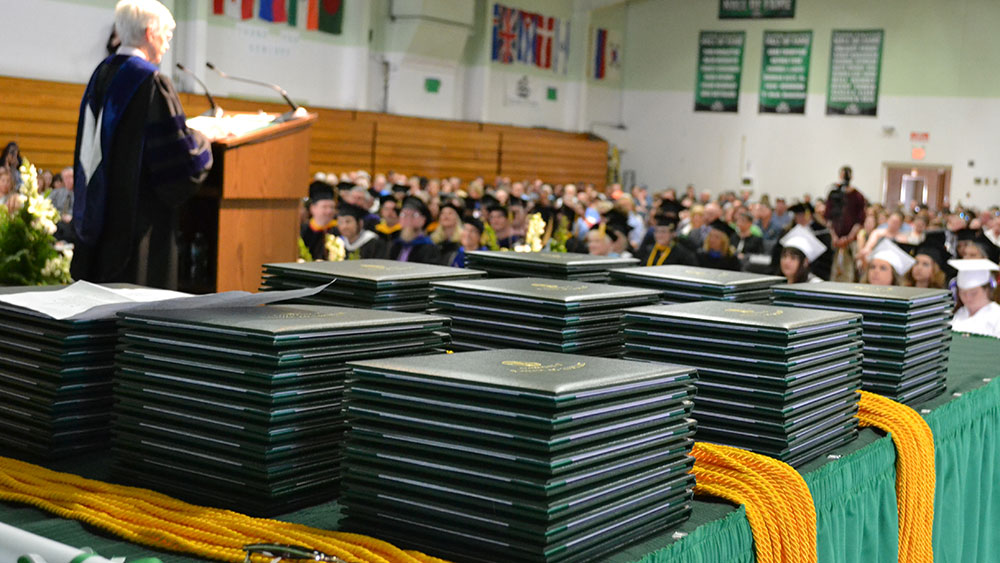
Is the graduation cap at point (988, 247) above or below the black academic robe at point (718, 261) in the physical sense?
above

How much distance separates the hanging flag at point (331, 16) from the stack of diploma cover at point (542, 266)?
18000 mm

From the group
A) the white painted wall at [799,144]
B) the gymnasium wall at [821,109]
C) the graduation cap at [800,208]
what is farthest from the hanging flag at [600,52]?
the graduation cap at [800,208]

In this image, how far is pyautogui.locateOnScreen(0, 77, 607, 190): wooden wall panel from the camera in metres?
15.1

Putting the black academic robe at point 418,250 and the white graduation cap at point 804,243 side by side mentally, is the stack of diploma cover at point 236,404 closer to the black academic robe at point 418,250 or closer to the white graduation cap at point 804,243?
the black academic robe at point 418,250

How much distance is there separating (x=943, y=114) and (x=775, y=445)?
24.4 meters

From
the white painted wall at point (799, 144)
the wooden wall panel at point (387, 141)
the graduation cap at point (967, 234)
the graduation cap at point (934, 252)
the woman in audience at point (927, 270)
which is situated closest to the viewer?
the woman in audience at point (927, 270)

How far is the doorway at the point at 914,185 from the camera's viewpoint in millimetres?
24062

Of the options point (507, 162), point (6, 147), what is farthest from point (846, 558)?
point (507, 162)

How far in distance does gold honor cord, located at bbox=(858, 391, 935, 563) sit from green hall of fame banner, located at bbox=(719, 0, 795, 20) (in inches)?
967

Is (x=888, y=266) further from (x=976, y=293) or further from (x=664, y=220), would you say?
(x=664, y=220)

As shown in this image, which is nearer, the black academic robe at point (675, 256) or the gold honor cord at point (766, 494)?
the gold honor cord at point (766, 494)

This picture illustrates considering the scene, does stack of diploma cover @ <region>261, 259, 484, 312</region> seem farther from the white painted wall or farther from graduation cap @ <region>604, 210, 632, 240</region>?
the white painted wall

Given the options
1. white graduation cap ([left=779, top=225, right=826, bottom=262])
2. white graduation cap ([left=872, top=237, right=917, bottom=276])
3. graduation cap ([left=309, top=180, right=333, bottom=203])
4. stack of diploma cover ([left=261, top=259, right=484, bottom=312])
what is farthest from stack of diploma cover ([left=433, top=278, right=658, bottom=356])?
graduation cap ([left=309, top=180, right=333, bottom=203])

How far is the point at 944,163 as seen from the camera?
23.8 m
